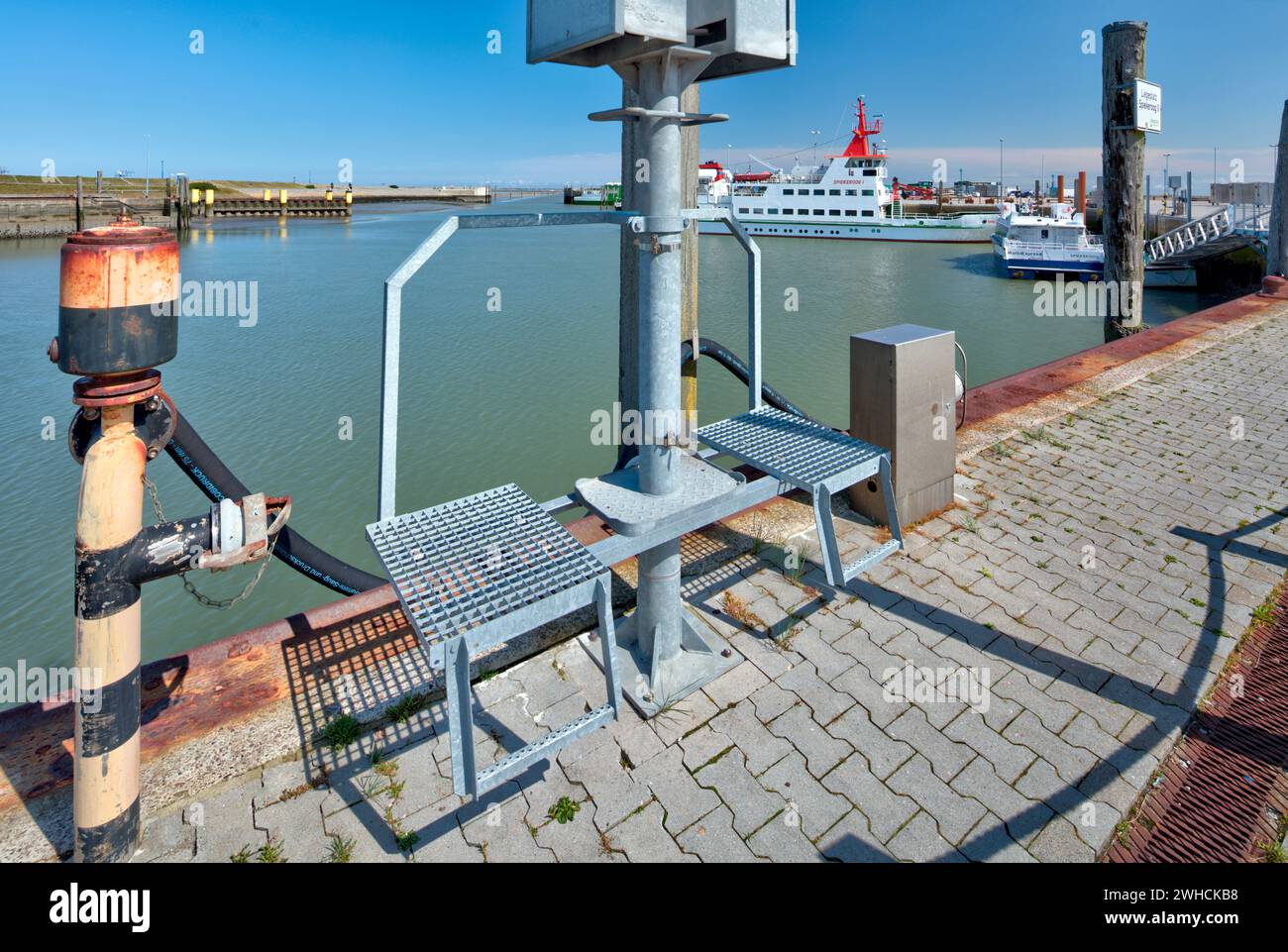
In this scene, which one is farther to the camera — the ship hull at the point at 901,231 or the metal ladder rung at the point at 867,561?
the ship hull at the point at 901,231

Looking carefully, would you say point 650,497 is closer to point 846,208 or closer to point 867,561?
point 867,561

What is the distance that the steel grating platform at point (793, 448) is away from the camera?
9.56 feet

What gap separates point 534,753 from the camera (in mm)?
2041

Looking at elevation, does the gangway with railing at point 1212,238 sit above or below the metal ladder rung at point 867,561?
above

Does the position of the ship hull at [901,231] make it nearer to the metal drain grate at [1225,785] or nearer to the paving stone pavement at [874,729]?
the paving stone pavement at [874,729]

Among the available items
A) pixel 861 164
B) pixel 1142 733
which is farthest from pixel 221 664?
pixel 861 164

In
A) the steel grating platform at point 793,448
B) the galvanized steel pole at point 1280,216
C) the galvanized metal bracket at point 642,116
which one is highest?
the galvanized steel pole at point 1280,216

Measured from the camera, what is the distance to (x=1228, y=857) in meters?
2.20

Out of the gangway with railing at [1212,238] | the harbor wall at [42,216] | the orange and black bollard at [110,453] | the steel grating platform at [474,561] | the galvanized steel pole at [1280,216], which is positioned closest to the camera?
the orange and black bollard at [110,453]

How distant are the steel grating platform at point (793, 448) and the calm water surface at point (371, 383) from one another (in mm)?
3714

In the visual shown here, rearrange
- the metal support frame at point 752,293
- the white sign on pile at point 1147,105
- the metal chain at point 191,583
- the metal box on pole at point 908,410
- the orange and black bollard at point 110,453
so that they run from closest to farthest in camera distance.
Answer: the orange and black bollard at point 110,453
the metal chain at point 191,583
the metal support frame at point 752,293
the metal box on pole at point 908,410
the white sign on pile at point 1147,105

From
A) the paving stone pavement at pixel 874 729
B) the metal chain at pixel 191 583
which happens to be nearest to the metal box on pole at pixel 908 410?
the paving stone pavement at pixel 874 729

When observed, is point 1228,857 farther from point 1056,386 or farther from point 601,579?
point 1056,386
